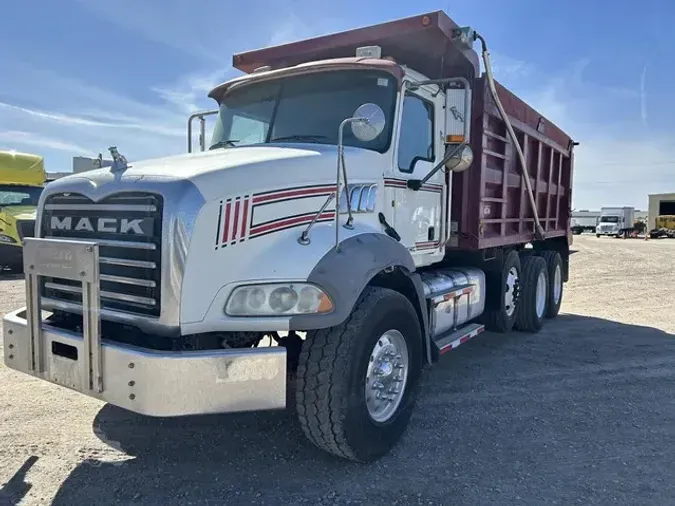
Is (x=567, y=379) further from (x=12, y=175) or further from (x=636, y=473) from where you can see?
(x=12, y=175)

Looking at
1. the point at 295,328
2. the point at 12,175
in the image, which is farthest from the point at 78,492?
the point at 12,175

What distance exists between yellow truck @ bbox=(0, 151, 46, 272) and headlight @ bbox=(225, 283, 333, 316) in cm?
1047

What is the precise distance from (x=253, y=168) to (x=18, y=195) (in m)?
12.9

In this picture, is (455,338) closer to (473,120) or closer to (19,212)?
(473,120)

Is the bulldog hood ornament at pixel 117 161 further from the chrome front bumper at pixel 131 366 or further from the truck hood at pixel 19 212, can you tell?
the truck hood at pixel 19 212

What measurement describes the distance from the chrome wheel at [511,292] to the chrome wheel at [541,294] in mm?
657

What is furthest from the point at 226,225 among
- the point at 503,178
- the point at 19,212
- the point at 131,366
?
the point at 19,212

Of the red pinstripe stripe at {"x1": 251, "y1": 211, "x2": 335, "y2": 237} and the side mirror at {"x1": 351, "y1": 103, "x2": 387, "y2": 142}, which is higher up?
the side mirror at {"x1": 351, "y1": 103, "x2": 387, "y2": 142}

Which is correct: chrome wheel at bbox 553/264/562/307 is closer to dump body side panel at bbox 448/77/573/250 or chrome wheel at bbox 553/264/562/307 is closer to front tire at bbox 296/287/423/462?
dump body side panel at bbox 448/77/573/250

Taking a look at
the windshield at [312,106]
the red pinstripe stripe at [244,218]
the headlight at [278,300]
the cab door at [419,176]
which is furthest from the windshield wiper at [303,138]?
the headlight at [278,300]

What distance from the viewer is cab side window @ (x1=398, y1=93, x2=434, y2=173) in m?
4.47

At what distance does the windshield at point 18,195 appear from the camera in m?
13.5

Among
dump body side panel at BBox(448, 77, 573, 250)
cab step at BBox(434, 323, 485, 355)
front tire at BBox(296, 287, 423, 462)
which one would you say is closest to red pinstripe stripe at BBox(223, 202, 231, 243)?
front tire at BBox(296, 287, 423, 462)

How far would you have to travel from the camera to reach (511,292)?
285 inches
